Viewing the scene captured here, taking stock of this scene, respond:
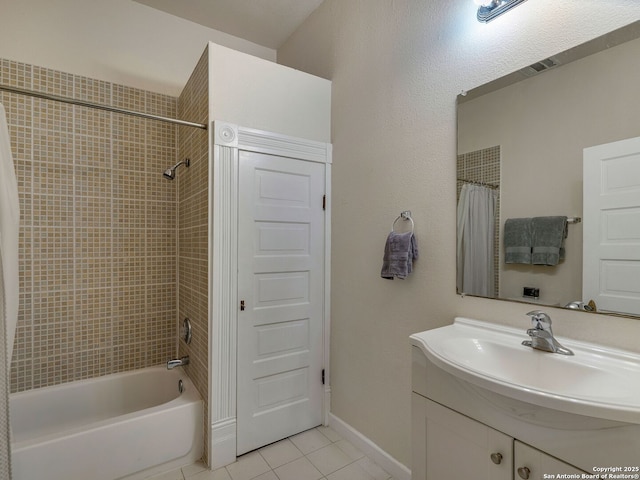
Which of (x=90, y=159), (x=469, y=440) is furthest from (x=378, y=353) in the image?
(x=90, y=159)

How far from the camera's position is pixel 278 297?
1930mm

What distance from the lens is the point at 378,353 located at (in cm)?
177

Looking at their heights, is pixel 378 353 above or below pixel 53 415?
above

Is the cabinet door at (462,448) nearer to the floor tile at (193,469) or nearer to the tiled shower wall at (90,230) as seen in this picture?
the floor tile at (193,469)

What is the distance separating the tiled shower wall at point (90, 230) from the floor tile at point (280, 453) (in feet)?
3.51

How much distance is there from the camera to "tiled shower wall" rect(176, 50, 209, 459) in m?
1.77

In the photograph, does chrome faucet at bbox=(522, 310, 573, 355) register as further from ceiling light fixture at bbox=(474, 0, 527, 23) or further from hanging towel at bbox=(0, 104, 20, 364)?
hanging towel at bbox=(0, 104, 20, 364)

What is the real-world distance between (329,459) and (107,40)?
10.1ft

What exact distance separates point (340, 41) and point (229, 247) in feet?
5.07

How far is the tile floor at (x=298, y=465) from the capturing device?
1654 mm

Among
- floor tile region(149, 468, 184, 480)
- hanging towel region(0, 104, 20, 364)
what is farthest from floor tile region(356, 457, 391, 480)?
hanging towel region(0, 104, 20, 364)

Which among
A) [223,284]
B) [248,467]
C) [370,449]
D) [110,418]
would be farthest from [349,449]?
[110,418]

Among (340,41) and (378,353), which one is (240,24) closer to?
(340,41)

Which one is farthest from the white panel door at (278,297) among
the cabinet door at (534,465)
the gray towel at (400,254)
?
the cabinet door at (534,465)
